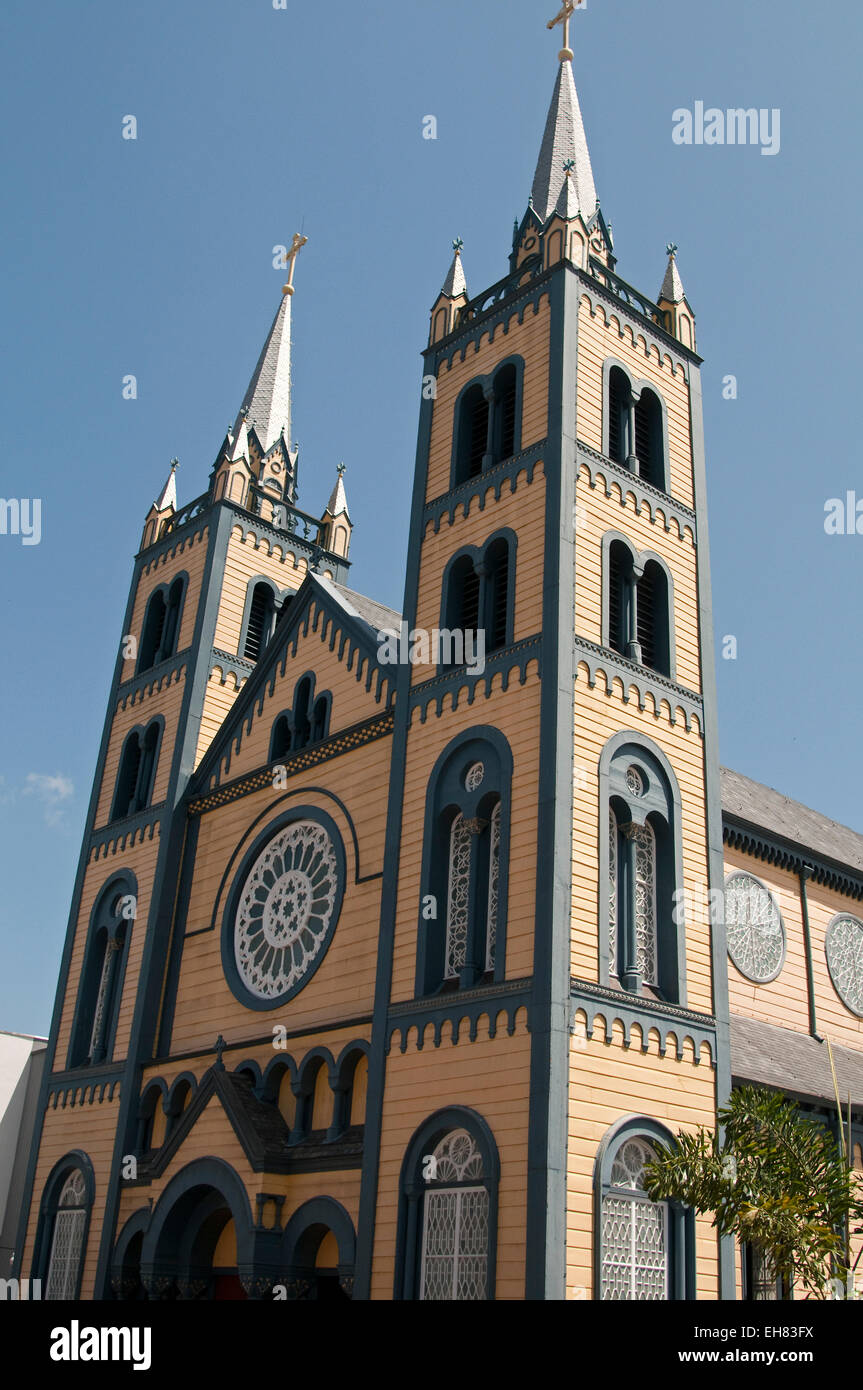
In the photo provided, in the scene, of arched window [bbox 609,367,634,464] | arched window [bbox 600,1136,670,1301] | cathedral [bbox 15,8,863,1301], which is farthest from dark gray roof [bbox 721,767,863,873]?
arched window [bbox 600,1136,670,1301]

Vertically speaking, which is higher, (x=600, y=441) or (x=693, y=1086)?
(x=600, y=441)

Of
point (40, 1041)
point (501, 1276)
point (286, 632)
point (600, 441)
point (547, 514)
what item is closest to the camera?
point (501, 1276)

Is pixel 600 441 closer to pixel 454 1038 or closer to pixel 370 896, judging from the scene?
pixel 370 896

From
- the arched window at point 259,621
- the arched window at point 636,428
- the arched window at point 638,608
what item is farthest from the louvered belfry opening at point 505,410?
the arched window at point 259,621

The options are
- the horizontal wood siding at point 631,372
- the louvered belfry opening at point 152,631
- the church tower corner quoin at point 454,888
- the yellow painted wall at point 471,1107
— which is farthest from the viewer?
the louvered belfry opening at point 152,631

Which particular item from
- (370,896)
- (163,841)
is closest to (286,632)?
(163,841)

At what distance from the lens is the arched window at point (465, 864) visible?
20531mm

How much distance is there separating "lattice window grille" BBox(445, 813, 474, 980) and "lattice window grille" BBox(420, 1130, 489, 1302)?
2.87 meters

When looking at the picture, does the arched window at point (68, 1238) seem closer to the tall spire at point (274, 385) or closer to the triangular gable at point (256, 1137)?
the triangular gable at point (256, 1137)

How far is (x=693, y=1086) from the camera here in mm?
20016

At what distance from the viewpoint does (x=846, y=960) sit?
96.2 feet

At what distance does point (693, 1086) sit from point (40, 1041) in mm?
27702

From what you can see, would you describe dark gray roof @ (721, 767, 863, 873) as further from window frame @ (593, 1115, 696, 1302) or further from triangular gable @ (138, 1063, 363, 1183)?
triangular gable @ (138, 1063, 363, 1183)

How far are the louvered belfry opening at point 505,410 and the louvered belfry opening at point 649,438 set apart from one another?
8.61ft
